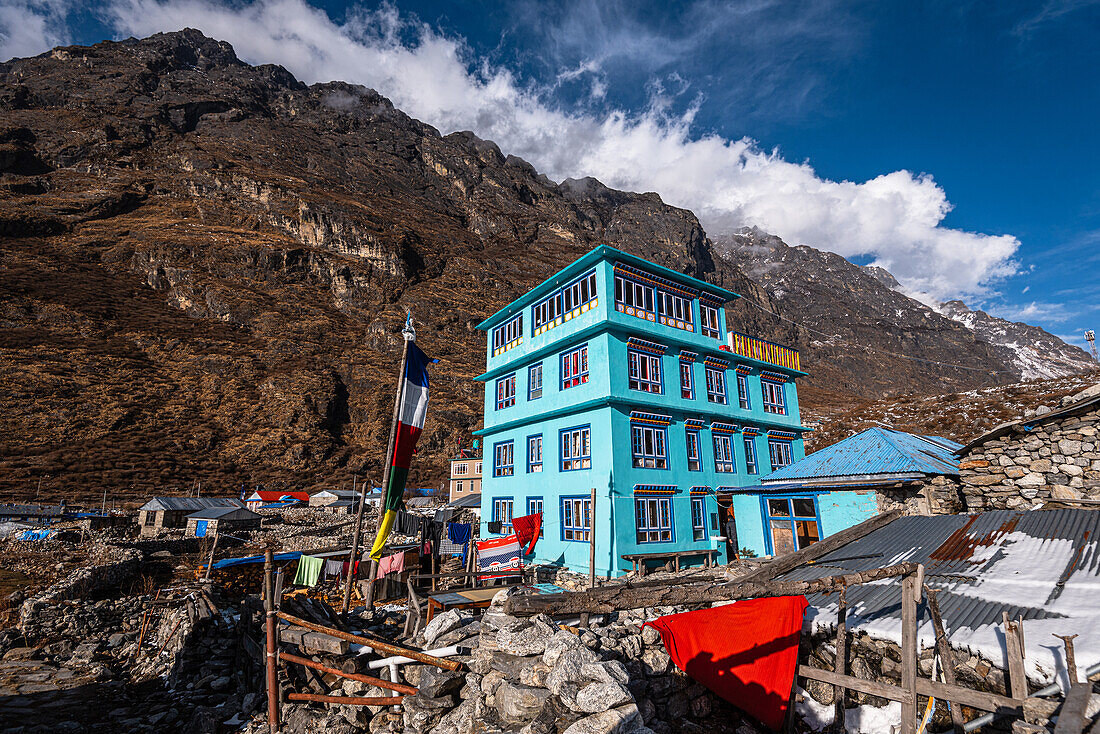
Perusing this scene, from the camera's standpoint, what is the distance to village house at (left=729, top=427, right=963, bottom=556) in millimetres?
14039

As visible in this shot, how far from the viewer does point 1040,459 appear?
10727 millimetres

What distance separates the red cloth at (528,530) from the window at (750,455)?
1160cm

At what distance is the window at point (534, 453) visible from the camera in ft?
80.4

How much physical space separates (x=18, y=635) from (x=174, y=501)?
29034mm

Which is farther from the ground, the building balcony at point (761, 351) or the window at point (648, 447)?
the building balcony at point (761, 351)

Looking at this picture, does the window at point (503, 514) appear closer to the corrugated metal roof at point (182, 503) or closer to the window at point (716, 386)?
the window at point (716, 386)

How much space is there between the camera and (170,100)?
14075cm

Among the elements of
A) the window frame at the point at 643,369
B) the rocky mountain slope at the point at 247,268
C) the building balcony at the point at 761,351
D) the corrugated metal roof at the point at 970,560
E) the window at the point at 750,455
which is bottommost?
the corrugated metal roof at the point at 970,560

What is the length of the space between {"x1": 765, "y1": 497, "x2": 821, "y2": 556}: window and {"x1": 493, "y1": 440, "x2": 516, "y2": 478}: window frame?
1204 cm

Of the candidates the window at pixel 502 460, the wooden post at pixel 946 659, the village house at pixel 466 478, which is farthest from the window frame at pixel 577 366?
the village house at pixel 466 478

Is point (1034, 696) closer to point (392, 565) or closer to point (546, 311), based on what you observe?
point (392, 565)

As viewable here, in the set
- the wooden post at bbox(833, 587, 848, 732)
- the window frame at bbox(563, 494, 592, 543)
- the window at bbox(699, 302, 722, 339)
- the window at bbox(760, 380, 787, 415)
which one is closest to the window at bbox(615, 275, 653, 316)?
the window at bbox(699, 302, 722, 339)

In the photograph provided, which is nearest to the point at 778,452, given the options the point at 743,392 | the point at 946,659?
the point at 743,392

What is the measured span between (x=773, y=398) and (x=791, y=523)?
11.1 m
